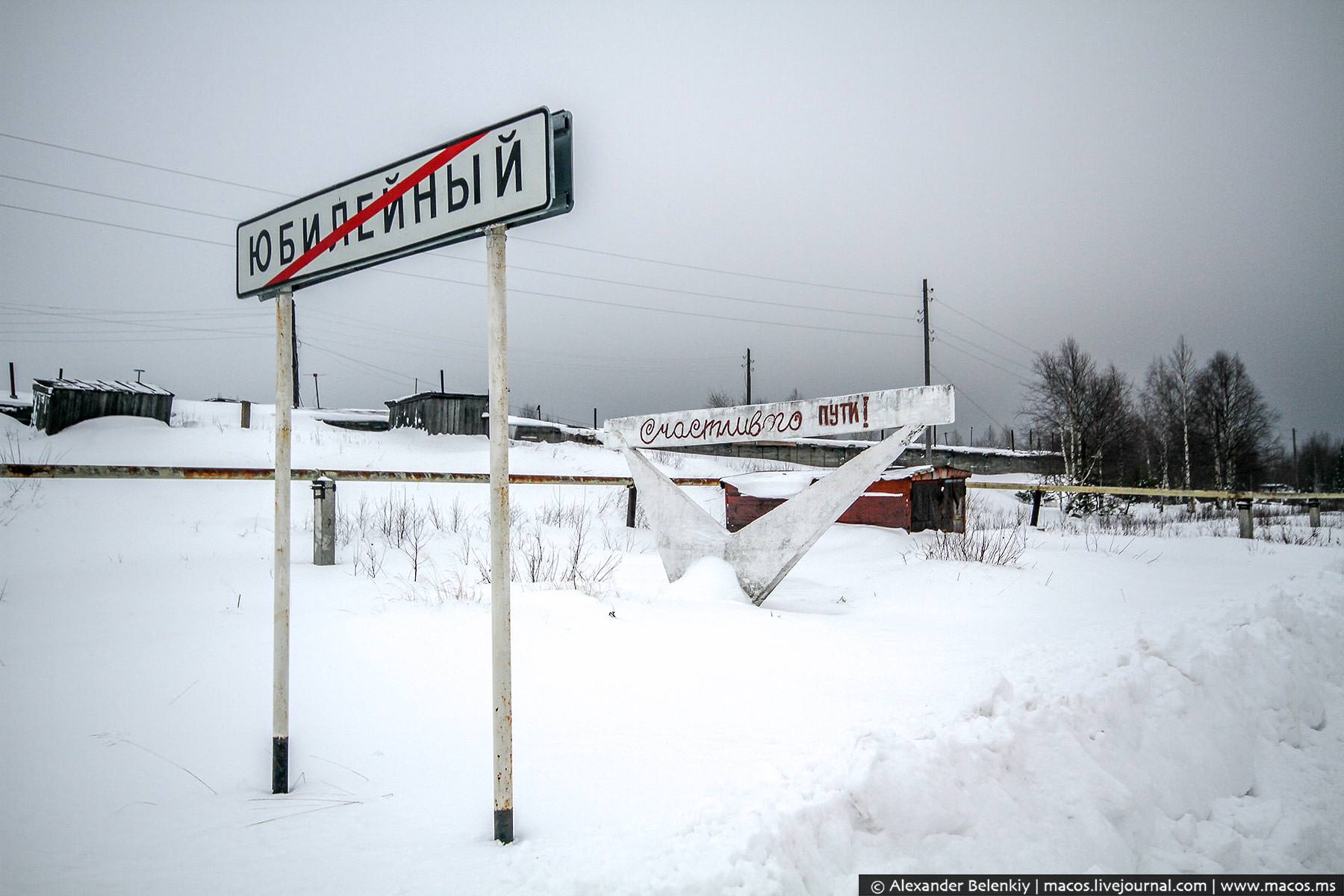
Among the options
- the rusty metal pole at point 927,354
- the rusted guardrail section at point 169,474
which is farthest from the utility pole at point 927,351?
the rusted guardrail section at point 169,474

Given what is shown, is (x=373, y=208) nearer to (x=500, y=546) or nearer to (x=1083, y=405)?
(x=500, y=546)

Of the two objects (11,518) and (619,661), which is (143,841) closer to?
(619,661)

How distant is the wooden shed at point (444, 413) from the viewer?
25.0 m

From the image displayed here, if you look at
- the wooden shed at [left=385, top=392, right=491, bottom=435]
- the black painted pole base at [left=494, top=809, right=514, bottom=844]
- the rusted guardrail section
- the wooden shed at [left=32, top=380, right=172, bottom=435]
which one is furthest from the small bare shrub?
the wooden shed at [left=32, top=380, right=172, bottom=435]

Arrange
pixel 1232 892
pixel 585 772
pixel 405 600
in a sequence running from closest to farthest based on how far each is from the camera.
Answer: pixel 1232 892, pixel 585 772, pixel 405 600

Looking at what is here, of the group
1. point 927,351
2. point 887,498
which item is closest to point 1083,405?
point 927,351

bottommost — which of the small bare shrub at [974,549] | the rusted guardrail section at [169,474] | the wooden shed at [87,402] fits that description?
the small bare shrub at [974,549]

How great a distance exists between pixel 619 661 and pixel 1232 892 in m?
2.89

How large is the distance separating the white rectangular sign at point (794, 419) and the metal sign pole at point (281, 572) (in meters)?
4.21

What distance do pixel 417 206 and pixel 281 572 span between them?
4.72ft

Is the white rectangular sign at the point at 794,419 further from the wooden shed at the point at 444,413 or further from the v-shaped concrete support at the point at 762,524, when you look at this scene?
the wooden shed at the point at 444,413

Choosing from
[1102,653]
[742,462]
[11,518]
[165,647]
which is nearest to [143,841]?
[165,647]

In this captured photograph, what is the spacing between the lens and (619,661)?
4105mm

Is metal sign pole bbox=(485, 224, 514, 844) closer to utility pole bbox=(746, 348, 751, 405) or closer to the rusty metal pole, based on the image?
the rusty metal pole
